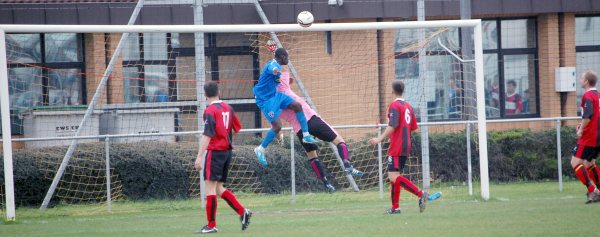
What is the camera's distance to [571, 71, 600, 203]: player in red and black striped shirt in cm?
1480

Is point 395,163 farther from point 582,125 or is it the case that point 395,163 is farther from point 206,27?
point 206,27

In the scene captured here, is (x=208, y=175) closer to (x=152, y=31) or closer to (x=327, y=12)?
(x=152, y=31)

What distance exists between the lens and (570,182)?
20.7 meters

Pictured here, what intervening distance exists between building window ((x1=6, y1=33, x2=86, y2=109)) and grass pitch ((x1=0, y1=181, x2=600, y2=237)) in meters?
3.72

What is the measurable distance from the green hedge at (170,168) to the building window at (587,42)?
13.5ft

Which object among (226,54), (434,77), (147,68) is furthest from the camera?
(434,77)

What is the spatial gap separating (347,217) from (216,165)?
2.52 m

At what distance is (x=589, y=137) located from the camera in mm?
15055

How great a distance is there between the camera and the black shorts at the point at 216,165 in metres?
12.5

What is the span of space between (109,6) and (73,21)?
831 millimetres

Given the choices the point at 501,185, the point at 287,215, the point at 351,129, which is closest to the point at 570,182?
the point at 501,185

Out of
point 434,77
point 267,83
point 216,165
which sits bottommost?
point 216,165

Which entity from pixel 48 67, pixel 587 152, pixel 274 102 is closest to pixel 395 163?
pixel 274 102

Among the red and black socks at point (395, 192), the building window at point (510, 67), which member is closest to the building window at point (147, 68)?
the red and black socks at point (395, 192)
